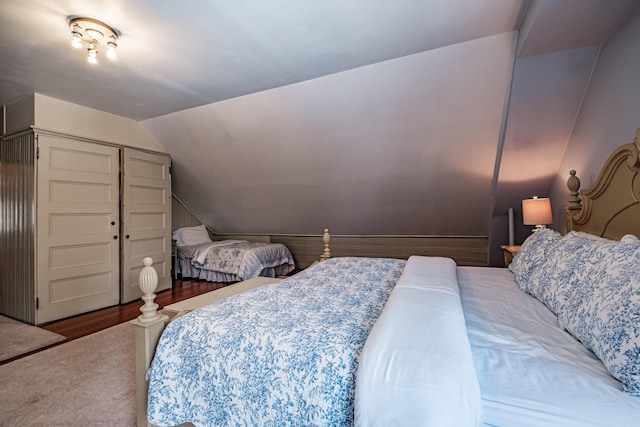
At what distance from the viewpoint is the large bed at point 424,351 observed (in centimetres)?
84

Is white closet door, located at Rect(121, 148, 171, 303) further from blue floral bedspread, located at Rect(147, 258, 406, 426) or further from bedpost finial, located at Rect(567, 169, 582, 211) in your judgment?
bedpost finial, located at Rect(567, 169, 582, 211)

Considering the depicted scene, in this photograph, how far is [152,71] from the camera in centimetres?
262

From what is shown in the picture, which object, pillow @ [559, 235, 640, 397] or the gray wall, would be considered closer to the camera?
pillow @ [559, 235, 640, 397]

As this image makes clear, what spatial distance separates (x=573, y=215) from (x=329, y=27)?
230cm

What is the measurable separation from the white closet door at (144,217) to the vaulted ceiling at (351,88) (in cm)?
45

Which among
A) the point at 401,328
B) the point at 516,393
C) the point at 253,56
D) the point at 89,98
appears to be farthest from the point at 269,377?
the point at 89,98

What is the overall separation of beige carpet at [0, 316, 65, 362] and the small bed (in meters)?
2.21

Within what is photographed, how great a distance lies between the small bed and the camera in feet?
15.5

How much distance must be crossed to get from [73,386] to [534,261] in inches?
118

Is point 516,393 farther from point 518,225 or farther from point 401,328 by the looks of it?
point 518,225

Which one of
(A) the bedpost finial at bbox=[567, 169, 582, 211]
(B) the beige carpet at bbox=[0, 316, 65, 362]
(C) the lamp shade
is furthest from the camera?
(C) the lamp shade

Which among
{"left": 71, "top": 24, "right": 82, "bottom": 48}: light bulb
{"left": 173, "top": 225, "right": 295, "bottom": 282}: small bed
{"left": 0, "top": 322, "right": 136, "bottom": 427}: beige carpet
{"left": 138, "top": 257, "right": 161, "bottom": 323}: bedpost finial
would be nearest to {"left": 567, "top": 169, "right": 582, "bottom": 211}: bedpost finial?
{"left": 138, "top": 257, "right": 161, "bottom": 323}: bedpost finial

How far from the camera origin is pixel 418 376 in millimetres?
852

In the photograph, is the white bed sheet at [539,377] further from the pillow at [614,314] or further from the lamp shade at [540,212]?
the lamp shade at [540,212]
